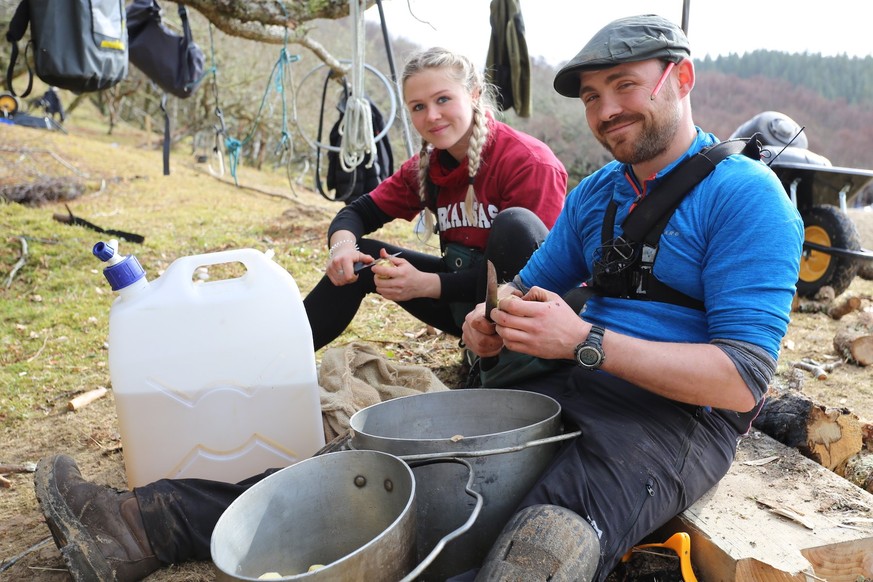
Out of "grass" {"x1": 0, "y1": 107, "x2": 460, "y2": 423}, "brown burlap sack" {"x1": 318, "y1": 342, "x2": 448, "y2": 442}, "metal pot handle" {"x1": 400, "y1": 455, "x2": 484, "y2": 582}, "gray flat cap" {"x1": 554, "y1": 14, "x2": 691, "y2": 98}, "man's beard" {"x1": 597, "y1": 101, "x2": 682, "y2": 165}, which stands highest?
"gray flat cap" {"x1": 554, "y1": 14, "x2": 691, "y2": 98}

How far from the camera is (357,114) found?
392 centimetres

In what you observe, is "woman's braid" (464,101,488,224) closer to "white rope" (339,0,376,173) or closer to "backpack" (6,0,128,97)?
"white rope" (339,0,376,173)

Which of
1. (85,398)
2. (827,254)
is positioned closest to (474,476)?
(85,398)

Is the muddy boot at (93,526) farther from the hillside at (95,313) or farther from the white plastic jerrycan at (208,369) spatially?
the white plastic jerrycan at (208,369)

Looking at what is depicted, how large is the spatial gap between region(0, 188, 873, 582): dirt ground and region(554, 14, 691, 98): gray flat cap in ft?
5.23

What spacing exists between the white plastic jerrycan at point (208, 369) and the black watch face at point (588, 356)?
3.03 ft

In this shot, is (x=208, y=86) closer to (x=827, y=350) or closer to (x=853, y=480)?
(x=827, y=350)

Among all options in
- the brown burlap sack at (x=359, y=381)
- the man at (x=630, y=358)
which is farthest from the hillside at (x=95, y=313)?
the brown burlap sack at (x=359, y=381)

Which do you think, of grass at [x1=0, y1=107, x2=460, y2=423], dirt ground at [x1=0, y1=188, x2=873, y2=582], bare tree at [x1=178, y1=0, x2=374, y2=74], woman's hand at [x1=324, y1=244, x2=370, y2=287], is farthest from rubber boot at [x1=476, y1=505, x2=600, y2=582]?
bare tree at [x1=178, y1=0, x2=374, y2=74]

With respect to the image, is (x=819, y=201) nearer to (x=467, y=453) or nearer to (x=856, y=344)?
(x=856, y=344)

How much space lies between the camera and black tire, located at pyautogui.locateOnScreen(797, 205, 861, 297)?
4625 mm

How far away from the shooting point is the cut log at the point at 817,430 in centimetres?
209

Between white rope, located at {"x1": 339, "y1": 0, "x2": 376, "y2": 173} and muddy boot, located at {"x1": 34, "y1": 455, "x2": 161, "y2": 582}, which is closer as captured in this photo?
muddy boot, located at {"x1": 34, "y1": 455, "x2": 161, "y2": 582}

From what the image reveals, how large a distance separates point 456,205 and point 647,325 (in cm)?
121
